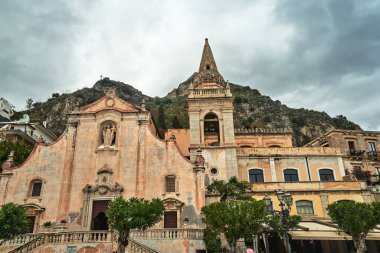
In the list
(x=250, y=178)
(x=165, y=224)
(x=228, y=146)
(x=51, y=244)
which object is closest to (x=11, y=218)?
(x=51, y=244)

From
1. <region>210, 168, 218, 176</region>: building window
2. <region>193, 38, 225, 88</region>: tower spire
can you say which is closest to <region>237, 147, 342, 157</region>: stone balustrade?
<region>210, 168, 218, 176</region>: building window

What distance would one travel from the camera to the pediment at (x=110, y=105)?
29.9 metres

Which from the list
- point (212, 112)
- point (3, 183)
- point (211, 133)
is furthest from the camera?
point (211, 133)

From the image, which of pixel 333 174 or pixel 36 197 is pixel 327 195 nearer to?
pixel 333 174

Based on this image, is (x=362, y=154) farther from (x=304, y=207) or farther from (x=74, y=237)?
(x=74, y=237)

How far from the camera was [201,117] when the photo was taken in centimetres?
3362

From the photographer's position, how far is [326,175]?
34.6 metres

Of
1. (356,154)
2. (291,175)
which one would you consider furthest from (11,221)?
(356,154)

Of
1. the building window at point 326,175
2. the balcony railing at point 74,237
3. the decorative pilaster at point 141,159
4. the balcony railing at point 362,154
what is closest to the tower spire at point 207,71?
the decorative pilaster at point 141,159

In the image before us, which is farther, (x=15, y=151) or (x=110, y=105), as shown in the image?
(x=15, y=151)

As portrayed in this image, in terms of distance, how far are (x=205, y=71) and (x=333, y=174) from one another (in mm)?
18517

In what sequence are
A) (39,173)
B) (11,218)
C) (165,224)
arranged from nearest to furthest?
(11,218) < (165,224) < (39,173)

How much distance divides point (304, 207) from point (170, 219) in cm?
1437

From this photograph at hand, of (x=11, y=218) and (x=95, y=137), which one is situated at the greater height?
(x=95, y=137)
